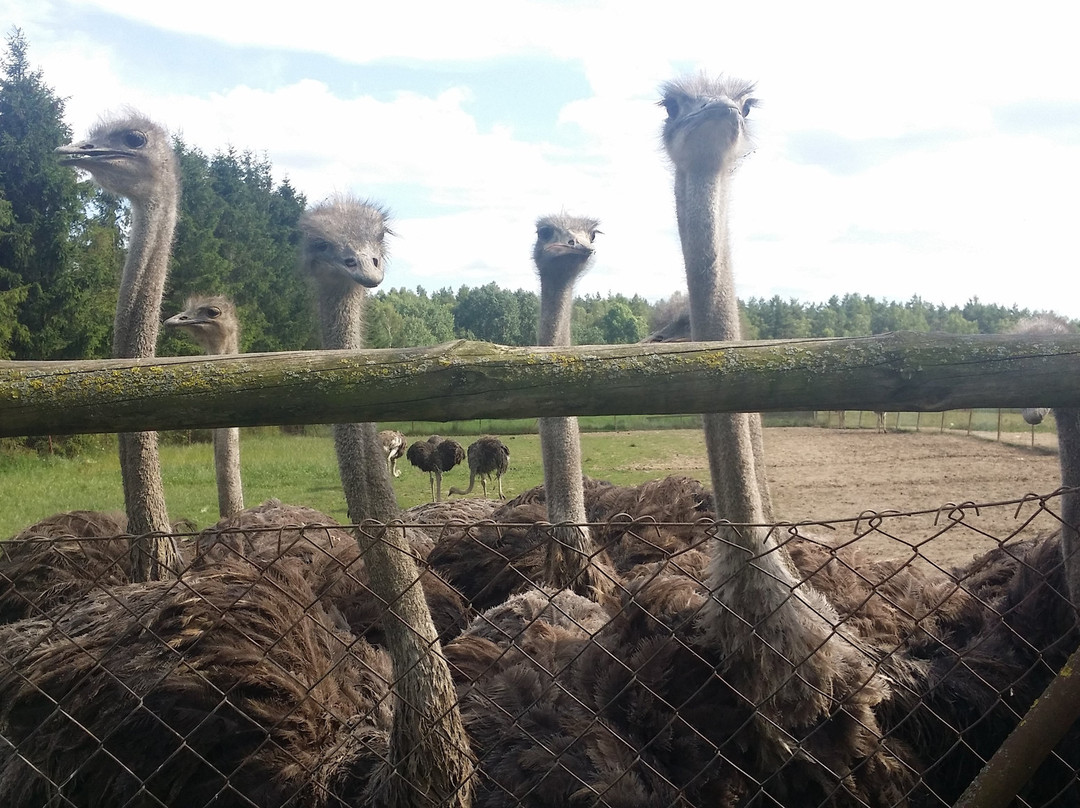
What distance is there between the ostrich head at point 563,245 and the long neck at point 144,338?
1937 millimetres

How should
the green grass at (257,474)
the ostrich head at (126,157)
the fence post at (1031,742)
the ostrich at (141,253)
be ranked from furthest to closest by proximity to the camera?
1. the green grass at (257,474)
2. the ostrich head at (126,157)
3. the ostrich at (141,253)
4. the fence post at (1031,742)

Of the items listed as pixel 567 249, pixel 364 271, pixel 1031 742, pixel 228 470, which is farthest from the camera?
pixel 228 470

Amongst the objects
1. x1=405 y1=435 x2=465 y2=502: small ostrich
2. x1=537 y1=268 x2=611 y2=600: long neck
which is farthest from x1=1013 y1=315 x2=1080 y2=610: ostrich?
x1=405 y1=435 x2=465 y2=502: small ostrich

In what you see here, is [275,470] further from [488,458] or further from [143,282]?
[143,282]

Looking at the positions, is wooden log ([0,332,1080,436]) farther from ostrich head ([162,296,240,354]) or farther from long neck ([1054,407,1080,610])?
ostrich head ([162,296,240,354])

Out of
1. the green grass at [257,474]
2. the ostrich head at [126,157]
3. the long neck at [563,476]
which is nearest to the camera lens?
the long neck at [563,476]

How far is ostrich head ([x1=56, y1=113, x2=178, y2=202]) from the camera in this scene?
16.3 feet

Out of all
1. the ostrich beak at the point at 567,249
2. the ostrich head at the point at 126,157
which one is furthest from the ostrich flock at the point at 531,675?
the ostrich head at the point at 126,157

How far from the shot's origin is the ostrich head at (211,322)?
22.6ft

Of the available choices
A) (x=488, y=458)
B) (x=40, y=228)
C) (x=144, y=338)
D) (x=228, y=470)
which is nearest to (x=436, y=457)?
(x=488, y=458)

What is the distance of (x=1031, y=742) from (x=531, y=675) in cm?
127

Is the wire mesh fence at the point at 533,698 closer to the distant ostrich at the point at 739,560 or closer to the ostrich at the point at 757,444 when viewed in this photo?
the distant ostrich at the point at 739,560

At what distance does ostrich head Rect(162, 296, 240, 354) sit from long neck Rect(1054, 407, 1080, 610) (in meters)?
5.53

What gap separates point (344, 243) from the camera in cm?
340
